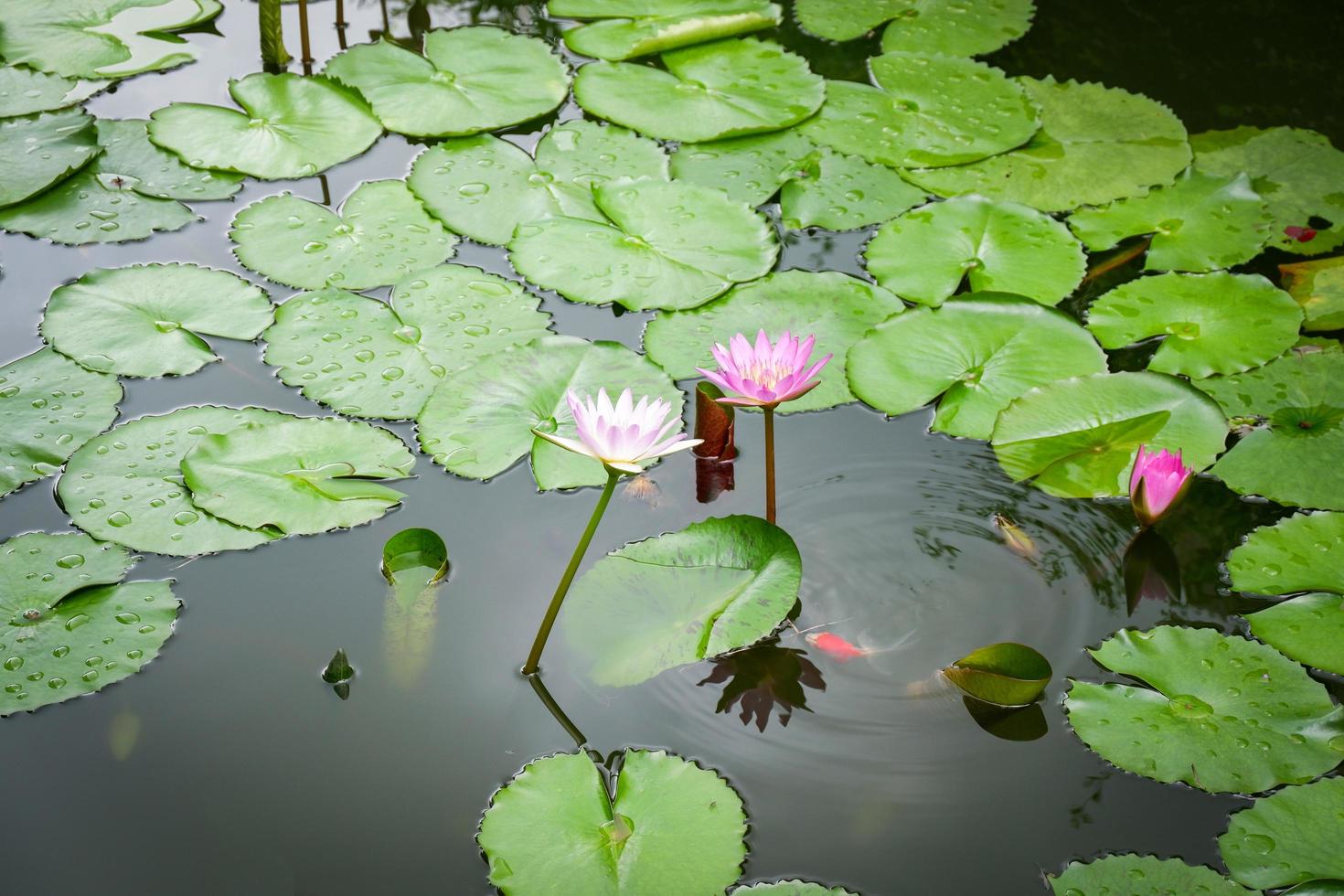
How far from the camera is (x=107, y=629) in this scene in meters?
1.79

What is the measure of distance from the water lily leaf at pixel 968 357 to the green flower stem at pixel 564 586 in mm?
756

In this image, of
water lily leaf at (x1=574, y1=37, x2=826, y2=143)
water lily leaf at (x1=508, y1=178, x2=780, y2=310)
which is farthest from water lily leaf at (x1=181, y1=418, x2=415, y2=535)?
water lily leaf at (x1=574, y1=37, x2=826, y2=143)

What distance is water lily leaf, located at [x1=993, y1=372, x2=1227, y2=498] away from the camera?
2.10 metres

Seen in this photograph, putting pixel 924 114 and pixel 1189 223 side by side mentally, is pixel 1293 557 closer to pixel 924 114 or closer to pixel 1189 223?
pixel 1189 223

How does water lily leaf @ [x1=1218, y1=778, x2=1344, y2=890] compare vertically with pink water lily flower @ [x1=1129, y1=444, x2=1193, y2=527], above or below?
below

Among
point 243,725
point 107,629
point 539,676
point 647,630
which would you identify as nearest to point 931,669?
point 647,630

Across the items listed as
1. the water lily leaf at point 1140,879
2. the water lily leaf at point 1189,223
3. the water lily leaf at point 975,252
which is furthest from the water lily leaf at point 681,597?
the water lily leaf at point 1189,223

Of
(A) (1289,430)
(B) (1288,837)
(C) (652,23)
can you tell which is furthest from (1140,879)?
(C) (652,23)

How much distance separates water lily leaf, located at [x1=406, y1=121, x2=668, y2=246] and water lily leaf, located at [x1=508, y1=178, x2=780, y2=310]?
0.07 m

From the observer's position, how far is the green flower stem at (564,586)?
1680 mm

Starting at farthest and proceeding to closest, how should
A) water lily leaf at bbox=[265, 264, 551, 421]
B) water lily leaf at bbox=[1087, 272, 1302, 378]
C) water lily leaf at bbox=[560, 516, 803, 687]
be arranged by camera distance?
1. water lily leaf at bbox=[1087, 272, 1302, 378]
2. water lily leaf at bbox=[265, 264, 551, 421]
3. water lily leaf at bbox=[560, 516, 803, 687]

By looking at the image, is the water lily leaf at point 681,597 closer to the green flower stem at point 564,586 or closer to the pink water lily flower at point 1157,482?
the green flower stem at point 564,586

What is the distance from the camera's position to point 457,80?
118 inches

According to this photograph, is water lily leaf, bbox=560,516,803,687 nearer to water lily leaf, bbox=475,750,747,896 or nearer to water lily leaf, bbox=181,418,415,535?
water lily leaf, bbox=475,750,747,896
